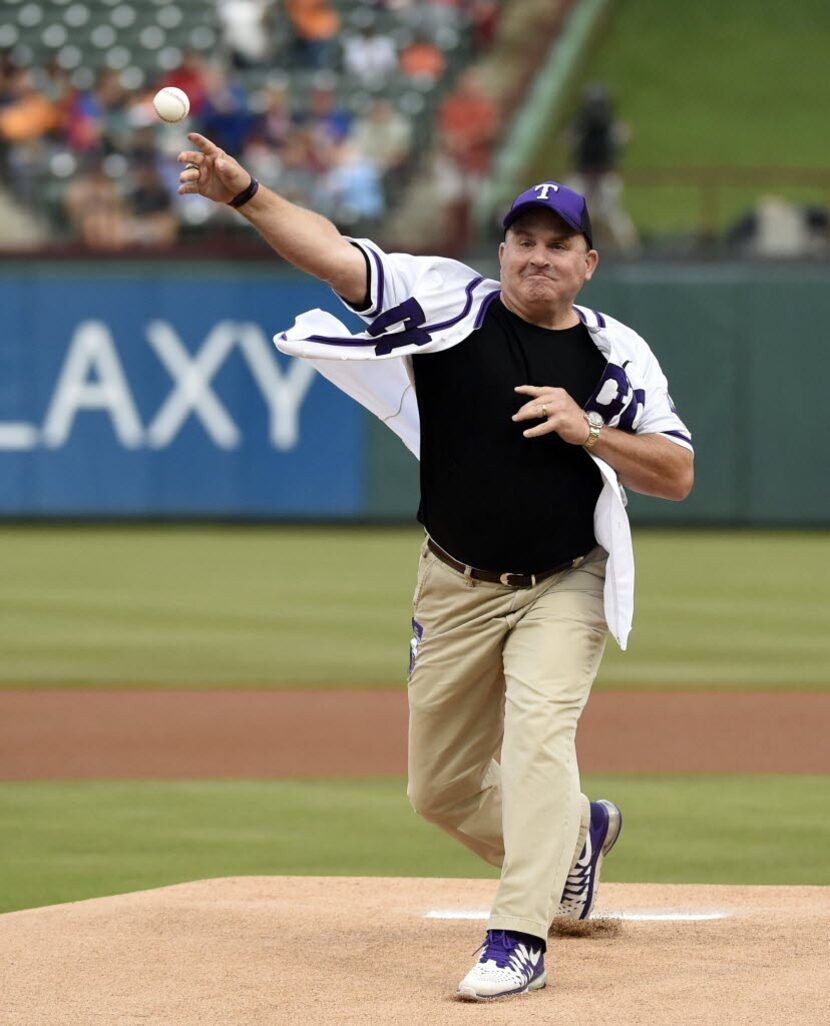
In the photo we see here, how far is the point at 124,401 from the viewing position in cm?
2006

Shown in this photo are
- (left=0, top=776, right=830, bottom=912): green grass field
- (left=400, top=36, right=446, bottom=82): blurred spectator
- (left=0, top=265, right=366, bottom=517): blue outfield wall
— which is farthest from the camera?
(left=400, top=36, right=446, bottom=82): blurred spectator

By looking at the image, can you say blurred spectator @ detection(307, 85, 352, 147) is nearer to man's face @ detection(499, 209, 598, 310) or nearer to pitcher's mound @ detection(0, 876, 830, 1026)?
pitcher's mound @ detection(0, 876, 830, 1026)

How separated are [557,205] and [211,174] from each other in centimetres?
92

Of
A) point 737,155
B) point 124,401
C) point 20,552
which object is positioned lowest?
point 20,552

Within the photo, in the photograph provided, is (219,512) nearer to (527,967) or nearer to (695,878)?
(695,878)

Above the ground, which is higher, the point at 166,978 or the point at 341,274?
the point at 341,274

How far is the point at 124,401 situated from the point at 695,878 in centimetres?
1400

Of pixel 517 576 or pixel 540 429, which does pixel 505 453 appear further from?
pixel 517 576

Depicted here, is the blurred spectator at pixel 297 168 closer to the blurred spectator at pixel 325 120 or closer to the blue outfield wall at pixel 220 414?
the blurred spectator at pixel 325 120

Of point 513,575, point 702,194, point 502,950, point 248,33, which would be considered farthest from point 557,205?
point 248,33

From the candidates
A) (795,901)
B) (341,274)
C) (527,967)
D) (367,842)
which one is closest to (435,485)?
(341,274)

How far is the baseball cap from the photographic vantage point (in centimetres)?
525

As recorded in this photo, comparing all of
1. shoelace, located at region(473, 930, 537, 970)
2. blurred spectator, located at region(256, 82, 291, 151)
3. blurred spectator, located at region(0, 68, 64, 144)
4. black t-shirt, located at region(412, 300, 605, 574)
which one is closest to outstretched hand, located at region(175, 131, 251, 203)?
black t-shirt, located at region(412, 300, 605, 574)

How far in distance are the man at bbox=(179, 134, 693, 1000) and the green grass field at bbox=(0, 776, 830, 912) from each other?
157cm
